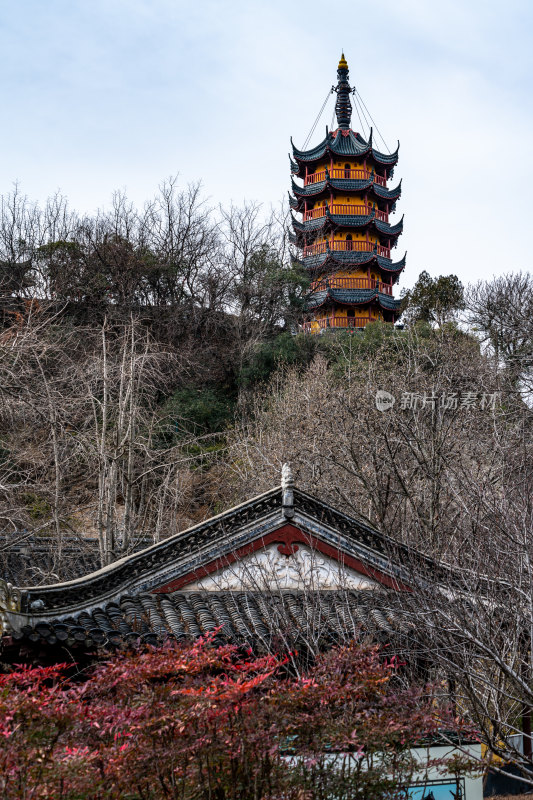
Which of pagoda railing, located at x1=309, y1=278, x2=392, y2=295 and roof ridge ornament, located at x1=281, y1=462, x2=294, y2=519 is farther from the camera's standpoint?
pagoda railing, located at x1=309, y1=278, x2=392, y2=295

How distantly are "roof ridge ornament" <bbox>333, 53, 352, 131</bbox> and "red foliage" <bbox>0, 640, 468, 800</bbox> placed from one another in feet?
121

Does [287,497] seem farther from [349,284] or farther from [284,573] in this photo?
[349,284]

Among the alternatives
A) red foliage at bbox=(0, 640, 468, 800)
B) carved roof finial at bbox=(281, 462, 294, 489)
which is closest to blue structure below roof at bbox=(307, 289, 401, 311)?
carved roof finial at bbox=(281, 462, 294, 489)

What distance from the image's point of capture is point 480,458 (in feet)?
45.6

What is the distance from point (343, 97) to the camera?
3881 centimetres

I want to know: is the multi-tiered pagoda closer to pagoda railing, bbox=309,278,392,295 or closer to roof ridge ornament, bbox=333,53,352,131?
pagoda railing, bbox=309,278,392,295

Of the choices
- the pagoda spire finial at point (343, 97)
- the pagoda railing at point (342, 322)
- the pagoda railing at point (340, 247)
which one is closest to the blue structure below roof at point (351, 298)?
the pagoda railing at point (342, 322)

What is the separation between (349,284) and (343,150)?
741 cm

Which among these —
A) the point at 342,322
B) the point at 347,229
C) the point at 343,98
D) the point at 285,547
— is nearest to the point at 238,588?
the point at 285,547

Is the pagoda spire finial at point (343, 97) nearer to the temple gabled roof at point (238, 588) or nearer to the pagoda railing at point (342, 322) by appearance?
the pagoda railing at point (342, 322)

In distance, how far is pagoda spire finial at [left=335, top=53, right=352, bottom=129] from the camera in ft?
125

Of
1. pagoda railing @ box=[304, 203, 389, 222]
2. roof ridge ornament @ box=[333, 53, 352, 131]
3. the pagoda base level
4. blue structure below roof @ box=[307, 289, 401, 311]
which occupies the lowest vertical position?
the pagoda base level

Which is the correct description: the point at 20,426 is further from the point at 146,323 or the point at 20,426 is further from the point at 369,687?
the point at 369,687

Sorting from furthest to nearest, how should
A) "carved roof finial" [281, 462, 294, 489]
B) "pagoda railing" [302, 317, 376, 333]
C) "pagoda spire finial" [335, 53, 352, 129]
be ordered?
"pagoda spire finial" [335, 53, 352, 129], "pagoda railing" [302, 317, 376, 333], "carved roof finial" [281, 462, 294, 489]
